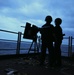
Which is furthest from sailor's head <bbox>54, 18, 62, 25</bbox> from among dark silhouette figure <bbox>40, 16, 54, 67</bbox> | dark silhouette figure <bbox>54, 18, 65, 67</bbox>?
dark silhouette figure <bbox>40, 16, 54, 67</bbox>

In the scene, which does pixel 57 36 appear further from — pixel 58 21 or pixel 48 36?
pixel 58 21

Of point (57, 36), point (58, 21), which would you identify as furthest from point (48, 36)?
point (58, 21)

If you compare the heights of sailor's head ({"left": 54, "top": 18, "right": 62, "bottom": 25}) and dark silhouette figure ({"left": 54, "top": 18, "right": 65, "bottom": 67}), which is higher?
sailor's head ({"left": 54, "top": 18, "right": 62, "bottom": 25})

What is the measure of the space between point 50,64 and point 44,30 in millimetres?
1201

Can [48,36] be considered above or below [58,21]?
below

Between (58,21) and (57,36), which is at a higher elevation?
(58,21)

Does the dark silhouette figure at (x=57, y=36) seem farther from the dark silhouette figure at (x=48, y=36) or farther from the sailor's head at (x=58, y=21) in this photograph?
the dark silhouette figure at (x=48, y=36)

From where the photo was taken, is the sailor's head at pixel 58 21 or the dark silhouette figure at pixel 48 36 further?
the sailor's head at pixel 58 21

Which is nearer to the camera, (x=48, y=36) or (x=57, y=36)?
(x=48, y=36)

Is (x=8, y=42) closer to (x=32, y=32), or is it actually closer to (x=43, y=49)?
(x=32, y=32)

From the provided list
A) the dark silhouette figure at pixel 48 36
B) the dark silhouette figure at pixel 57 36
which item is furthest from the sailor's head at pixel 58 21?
the dark silhouette figure at pixel 48 36

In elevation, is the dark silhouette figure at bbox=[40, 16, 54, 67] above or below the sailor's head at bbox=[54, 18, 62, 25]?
below

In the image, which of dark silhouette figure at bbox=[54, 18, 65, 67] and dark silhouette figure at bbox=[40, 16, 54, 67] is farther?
dark silhouette figure at bbox=[54, 18, 65, 67]

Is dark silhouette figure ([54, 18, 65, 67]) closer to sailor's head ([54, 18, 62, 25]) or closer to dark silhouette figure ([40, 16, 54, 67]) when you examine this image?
sailor's head ([54, 18, 62, 25])
